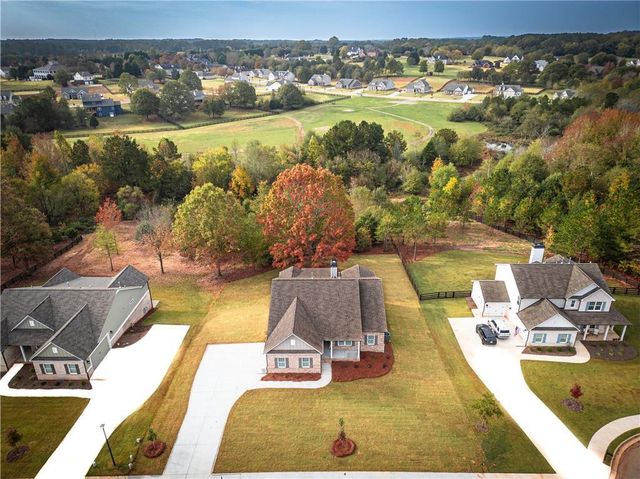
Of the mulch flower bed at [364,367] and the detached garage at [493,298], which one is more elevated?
the detached garage at [493,298]

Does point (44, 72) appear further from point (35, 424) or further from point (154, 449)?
point (154, 449)

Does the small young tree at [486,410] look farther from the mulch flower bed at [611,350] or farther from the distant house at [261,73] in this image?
the distant house at [261,73]

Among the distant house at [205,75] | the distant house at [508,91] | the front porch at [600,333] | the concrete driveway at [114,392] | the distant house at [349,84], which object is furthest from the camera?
the distant house at [205,75]

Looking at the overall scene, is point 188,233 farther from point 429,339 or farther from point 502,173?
point 502,173

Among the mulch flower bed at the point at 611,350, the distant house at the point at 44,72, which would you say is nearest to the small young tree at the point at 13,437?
the mulch flower bed at the point at 611,350

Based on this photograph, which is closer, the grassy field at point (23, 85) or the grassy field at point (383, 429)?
the grassy field at point (383, 429)

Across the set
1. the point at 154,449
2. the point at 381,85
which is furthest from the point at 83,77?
the point at 154,449
